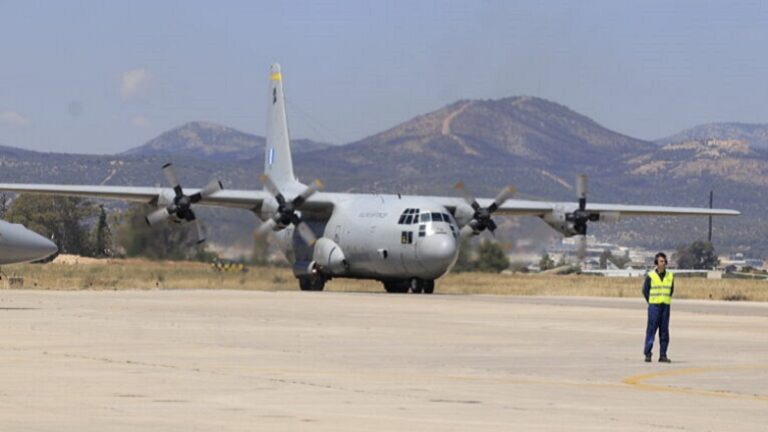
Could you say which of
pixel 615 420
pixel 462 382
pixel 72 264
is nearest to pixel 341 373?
pixel 462 382

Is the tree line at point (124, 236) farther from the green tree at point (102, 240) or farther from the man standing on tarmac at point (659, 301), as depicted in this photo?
the man standing on tarmac at point (659, 301)

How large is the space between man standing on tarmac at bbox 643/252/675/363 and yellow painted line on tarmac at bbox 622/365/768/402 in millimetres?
1375

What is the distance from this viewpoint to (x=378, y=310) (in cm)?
4266

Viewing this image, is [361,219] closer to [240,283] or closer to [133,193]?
[240,283]

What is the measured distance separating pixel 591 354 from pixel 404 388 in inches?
309

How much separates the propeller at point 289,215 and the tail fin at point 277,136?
603 centimetres

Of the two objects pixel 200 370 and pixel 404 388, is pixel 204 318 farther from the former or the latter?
pixel 404 388

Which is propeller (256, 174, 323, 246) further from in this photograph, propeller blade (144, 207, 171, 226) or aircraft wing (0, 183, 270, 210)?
propeller blade (144, 207, 171, 226)

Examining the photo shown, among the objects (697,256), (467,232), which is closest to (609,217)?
(467,232)

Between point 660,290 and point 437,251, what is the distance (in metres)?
28.2

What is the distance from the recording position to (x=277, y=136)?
6706cm

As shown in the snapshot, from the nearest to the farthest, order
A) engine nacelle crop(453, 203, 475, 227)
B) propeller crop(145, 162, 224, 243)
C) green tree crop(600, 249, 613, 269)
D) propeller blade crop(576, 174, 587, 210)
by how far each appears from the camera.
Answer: propeller crop(145, 162, 224, 243)
propeller blade crop(576, 174, 587, 210)
engine nacelle crop(453, 203, 475, 227)
green tree crop(600, 249, 613, 269)

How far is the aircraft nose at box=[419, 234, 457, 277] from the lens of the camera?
54531 mm

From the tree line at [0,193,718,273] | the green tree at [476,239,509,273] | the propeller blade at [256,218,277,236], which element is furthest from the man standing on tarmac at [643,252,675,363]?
the green tree at [476,239,509,273]
